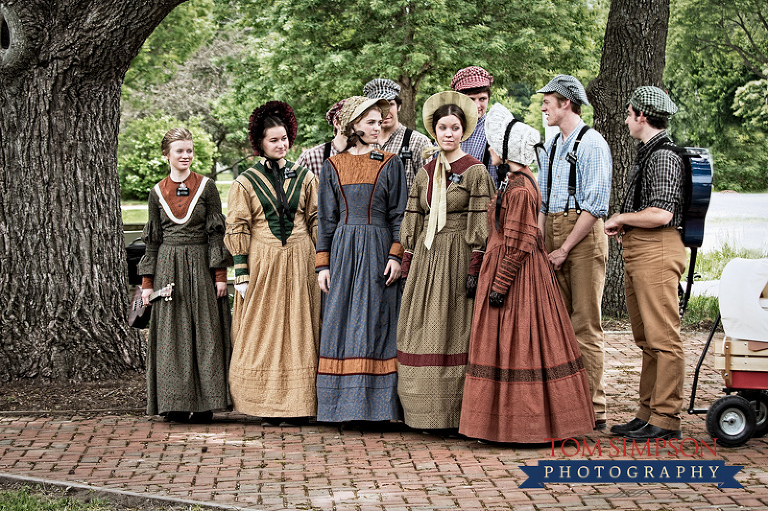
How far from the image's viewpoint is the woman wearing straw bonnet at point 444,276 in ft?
17.7

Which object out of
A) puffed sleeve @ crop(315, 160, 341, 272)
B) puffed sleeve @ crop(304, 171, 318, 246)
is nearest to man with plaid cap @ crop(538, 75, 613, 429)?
puffed sleeve @ crop(315, 160, 341, 272)

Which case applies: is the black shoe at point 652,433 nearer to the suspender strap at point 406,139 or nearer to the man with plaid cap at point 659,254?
the man with plaid cap at point 659,254

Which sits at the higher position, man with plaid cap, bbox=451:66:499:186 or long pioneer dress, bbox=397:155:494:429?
man with plaid cap, bbox=451:66:499:186

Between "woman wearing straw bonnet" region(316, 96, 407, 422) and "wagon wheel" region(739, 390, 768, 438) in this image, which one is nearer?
"wagon wheel" region(739, 390, 768, 438)

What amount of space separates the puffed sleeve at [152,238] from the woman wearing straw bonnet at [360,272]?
1133 millimetres

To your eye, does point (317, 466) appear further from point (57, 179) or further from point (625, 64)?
→ point (625, 64)

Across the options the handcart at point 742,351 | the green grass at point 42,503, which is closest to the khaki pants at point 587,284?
the handcart at point 742,351

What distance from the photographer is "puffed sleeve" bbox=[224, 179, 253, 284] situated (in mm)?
5836

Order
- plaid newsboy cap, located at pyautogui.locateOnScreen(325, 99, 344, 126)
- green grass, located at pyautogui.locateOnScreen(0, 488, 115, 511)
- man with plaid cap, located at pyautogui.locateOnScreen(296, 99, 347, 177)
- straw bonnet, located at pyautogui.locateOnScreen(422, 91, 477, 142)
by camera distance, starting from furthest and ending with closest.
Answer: plaid newsboy cap, located at pyautogui.locateOnScreen(325, 99, 344, 126) < man with plaid cap, located at pyautogui.locateOnScreen(296, 99, 347, 177) < straw bonnet, located at pyautogui.locateOnScreen(422, 91, 477, 142) < green grass, located at pyautogui.locateOnScreen(0, 488, 115, 511)

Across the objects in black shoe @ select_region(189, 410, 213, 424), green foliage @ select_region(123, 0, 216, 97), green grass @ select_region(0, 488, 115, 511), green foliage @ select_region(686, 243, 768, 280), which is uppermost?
green foliage @ select_region(123, 0, 216, 97)

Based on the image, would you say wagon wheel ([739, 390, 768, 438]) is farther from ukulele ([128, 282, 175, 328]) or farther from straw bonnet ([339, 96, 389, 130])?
ukulele ([128, 282, 175, 328])

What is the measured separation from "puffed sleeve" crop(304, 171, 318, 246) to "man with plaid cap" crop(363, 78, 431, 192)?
575 millimetres

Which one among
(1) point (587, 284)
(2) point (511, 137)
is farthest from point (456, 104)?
(1) point (587, 284)

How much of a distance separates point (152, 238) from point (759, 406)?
4.03 meters
